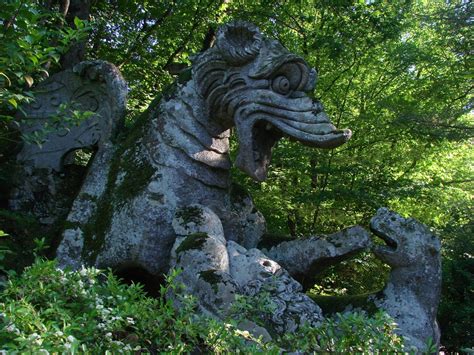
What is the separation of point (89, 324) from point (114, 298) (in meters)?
0.35

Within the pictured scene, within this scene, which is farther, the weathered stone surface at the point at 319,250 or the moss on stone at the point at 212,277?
the weathered stone surface at the point at 319,250

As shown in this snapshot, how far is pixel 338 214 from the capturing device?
751 centimetres

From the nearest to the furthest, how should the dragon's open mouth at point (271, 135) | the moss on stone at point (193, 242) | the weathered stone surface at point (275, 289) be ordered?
the weathered stone surface at point (275, 289) < the moss on stone at point (193, 242) < the dragon's open mouth at point (271, 135)

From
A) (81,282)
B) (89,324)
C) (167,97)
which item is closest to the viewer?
(89,324)

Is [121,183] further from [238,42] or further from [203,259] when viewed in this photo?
[238,42]

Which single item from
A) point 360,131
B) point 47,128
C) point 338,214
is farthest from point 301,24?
point 47,128

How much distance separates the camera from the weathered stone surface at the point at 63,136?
12.5 ft

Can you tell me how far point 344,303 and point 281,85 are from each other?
1316mm

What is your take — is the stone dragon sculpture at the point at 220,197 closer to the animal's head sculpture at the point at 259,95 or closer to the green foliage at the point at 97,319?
the animal's head sculpture at the point at 259,95

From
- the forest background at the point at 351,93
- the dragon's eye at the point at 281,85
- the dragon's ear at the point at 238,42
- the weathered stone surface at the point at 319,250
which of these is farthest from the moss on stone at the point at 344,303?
the forest background at the point at 351,93

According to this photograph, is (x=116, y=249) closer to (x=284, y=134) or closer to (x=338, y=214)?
(x=284, y=134)

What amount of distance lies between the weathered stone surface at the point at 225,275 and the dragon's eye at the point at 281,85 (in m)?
0.84

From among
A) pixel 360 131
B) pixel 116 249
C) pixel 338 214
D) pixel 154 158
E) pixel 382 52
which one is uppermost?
pixel 382 52

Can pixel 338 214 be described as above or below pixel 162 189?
above
